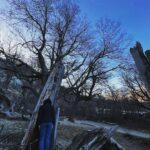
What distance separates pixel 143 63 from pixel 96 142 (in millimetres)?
4744

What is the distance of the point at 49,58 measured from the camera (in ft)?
63.8

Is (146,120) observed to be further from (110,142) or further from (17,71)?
(110,142)

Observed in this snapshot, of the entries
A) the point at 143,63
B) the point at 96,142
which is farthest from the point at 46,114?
the point at 143,63

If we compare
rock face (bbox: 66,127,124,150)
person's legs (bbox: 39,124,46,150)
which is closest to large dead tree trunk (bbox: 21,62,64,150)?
person's legs (bbox: 39,124,46,150)

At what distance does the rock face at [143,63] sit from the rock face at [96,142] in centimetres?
414

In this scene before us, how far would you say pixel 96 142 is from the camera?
20.1ft

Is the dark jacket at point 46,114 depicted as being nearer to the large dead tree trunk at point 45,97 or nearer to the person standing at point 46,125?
the person standing at point 46,125

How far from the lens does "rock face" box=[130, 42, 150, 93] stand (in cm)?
177

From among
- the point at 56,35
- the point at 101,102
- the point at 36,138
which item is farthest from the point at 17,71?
the point at 101,102

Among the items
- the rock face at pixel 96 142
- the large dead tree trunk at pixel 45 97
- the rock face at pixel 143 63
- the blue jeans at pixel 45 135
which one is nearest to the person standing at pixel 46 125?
the blue jeans at pixel 45 135

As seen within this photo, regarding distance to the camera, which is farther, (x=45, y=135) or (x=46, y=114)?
(x=46, y=114)

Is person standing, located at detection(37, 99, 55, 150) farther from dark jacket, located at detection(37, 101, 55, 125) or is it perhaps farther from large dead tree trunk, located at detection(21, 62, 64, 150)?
large dead tree trunk, located at detection(21, 62, 64, 150)

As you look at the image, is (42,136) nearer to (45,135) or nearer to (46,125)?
(45,135)

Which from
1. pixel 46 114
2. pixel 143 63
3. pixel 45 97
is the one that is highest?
pixel 45 97
